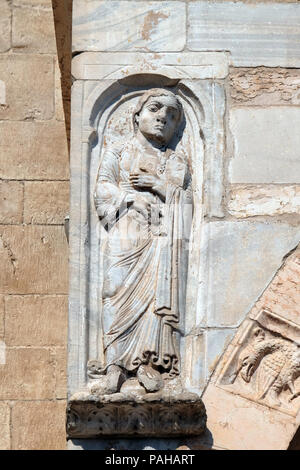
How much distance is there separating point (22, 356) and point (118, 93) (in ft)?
6.38

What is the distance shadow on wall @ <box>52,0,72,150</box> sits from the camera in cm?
973

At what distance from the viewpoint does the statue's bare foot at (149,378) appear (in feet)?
27.8

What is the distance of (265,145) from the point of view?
29.3 ft

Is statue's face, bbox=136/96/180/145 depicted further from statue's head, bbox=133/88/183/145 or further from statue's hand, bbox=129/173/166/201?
statue's hand, bbox=129/173/166/201

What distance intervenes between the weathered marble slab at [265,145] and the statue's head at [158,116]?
27cm

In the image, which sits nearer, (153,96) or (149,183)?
(149,183)

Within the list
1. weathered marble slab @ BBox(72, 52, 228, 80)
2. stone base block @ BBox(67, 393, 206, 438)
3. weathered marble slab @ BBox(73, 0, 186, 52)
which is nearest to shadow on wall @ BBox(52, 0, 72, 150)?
weathered marble slab @ BBox(73, 0, 186, 52)

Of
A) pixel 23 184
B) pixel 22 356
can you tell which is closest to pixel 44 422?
pixel 22 356

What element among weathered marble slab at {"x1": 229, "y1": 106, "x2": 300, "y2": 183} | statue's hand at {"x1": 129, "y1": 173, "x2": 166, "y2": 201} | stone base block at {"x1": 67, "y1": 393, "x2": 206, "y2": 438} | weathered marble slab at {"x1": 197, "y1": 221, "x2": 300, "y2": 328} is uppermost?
weathered marble slab at {"x1": 229, "y1": 106, "x2": 300, "y2": 183}

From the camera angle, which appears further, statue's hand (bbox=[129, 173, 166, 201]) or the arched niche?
statue's hand (bbox=[129, 173, 166, 201])

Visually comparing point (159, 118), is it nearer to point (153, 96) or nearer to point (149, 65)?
point (153, 96)

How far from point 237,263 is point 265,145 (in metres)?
Result: 0.60

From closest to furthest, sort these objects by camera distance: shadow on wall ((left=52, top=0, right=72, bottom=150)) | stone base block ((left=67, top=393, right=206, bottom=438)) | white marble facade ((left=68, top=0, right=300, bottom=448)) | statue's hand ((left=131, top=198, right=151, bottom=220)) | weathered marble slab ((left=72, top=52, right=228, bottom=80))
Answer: stone base block ((left=67, top=393, right=206, bottom=438)), white marble facade ((left=68, top=0, right=300, bottom=448)), statue's hand ((left=131, top=198, right=151, bottom=220)), weathered marble slab ((left=72, top=52, right=228, bottom=80)), shadow on wall ((left=52, top=0, right=72, bottom=150))

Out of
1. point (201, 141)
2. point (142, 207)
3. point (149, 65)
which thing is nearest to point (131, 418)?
point (142, 207)
